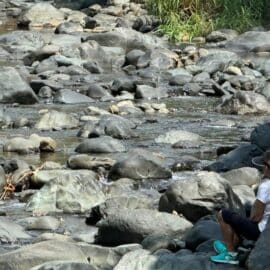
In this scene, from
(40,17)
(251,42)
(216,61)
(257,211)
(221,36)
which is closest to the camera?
(257,211)

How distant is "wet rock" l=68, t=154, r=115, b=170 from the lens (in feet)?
39.3

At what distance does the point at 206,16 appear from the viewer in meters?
26.8

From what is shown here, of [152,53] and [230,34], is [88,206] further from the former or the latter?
[230,34]

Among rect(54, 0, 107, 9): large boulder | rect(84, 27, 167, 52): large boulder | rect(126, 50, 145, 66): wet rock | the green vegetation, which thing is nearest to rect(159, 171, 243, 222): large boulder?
rect(126, 50, 145, 66): wet rock

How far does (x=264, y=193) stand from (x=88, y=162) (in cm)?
561

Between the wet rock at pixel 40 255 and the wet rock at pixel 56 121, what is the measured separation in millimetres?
7204

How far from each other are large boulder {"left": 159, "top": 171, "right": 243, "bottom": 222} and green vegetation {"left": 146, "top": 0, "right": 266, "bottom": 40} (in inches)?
671

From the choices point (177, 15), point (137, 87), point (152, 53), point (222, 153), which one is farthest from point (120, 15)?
point (222, 153)

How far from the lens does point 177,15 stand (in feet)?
87.1

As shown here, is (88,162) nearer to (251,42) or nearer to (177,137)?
(177,137)

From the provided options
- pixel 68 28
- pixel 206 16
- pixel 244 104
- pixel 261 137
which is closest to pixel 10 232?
pixel 261 137

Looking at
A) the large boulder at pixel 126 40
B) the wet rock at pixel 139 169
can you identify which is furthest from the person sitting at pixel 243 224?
the large boulder at pixel 126 40

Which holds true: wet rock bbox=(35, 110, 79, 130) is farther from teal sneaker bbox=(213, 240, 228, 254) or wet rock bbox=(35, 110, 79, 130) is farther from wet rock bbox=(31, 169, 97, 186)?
teal sneaker bbox=(213, 240, 228, 254)

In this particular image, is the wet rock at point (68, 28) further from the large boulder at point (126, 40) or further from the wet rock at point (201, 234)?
the wet rock at point (201, 234)
